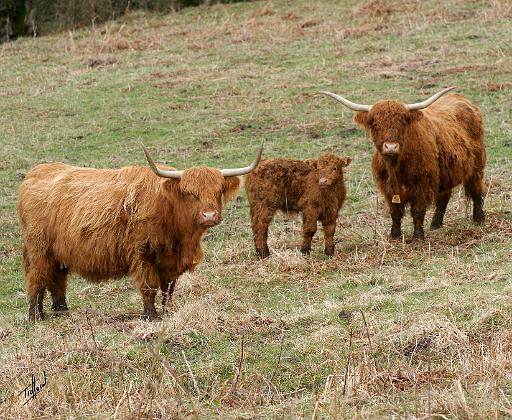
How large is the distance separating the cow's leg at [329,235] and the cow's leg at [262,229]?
57 centimetres

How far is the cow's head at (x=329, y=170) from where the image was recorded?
10.2 m

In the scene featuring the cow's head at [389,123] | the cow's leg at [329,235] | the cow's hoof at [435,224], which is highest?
the cow's head at [389,123]

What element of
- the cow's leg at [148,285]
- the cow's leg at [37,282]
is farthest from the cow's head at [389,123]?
the cow's leg at [37,282]

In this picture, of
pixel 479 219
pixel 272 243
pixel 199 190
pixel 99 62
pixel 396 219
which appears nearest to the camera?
pixel 199 190

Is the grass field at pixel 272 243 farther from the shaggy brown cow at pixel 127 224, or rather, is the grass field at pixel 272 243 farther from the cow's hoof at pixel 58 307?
the shaggy brown cow at pixel 127 224

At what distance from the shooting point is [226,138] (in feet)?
49.7

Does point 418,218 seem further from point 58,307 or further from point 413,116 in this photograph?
point 58,307

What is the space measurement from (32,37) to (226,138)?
33.9ft

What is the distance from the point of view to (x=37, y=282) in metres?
8.70

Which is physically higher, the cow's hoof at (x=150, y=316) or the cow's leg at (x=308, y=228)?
the cow's hoof at (x=150, y=316)

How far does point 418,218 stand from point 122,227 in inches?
137

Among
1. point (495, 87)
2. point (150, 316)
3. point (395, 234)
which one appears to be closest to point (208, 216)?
point (150, 316)

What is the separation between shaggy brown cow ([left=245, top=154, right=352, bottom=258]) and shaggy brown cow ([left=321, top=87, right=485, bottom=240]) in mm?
453

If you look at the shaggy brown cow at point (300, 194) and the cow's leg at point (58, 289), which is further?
the shaggy brown cow at point (300, 194)
